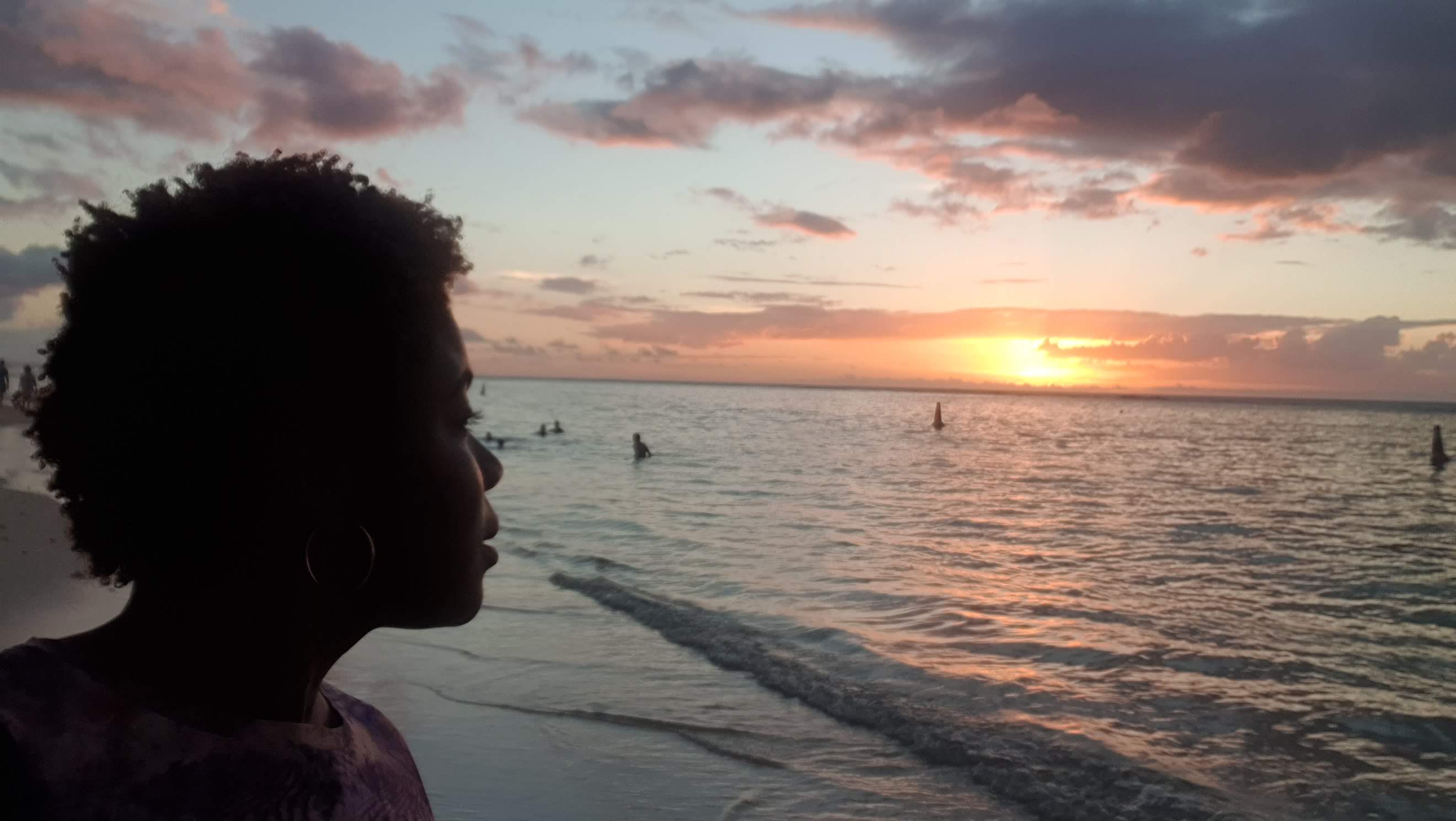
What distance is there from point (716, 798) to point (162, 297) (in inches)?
186

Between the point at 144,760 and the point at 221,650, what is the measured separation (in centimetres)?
17

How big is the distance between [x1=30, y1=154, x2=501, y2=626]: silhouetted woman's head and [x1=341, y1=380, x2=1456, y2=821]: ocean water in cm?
410

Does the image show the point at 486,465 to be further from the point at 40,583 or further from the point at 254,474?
the point at 40,583

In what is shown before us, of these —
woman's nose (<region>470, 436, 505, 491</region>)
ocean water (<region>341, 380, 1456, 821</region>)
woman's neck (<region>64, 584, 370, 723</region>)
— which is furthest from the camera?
ocean water (<region>341, 380, 1456, 821</region>)

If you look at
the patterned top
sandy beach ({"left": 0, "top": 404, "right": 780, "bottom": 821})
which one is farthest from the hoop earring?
sandy beach ({"left": 0, "top": 404, "right": 780, "bottom": 821})

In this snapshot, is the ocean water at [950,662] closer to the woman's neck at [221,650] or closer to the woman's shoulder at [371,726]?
the woman's shoulder at [371,726]

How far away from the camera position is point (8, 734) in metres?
0.88

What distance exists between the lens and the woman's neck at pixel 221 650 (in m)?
1.04

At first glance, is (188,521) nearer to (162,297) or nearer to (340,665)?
(162,297)

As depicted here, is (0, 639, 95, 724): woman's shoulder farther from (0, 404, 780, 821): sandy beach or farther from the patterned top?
(0, 404, 780, 821): sandy beach

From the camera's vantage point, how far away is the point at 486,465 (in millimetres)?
1431

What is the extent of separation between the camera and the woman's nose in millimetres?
1403

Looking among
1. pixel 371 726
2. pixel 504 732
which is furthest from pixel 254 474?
pixel 504 732

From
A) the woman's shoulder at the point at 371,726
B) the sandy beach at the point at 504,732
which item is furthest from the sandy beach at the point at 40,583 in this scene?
the woman's shoulder at the point at 371,726
